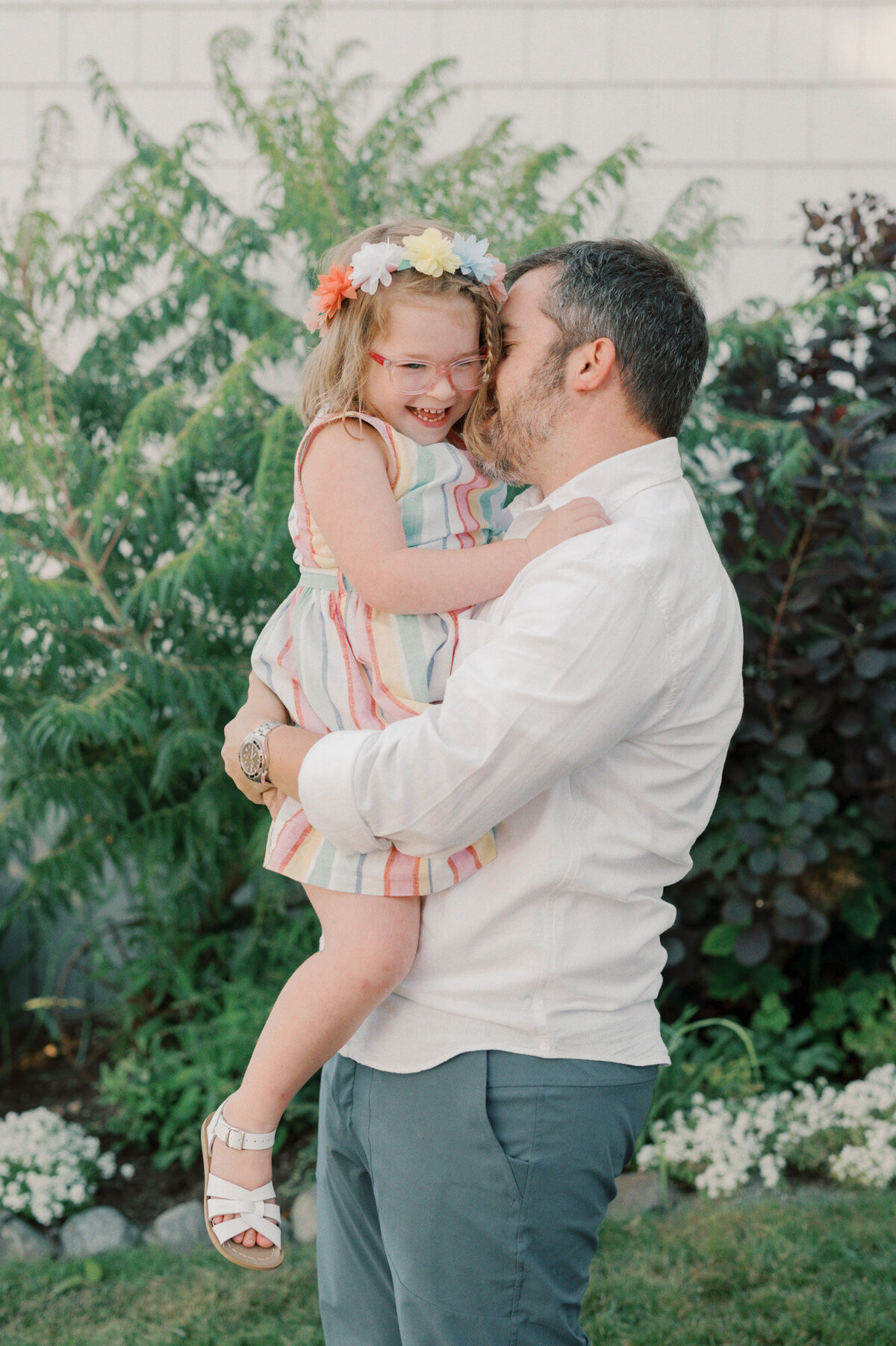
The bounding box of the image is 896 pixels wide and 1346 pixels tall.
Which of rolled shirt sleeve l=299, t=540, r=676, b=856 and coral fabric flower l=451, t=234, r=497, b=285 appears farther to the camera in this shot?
coral fabric flower l=451, t=234, r=497, b=285

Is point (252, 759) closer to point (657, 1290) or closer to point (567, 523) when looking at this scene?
point (567, 523)

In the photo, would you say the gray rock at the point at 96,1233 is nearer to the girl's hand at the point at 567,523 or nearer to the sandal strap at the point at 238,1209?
the sandal strap at the point at 238,1209

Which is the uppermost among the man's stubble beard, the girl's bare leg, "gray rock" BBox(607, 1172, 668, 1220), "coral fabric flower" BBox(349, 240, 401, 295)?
"coral fabric flower" BBox(349, 240, 401, 295)

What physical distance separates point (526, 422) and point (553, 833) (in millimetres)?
566

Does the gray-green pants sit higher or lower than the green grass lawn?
higher

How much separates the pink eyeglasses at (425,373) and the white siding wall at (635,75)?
257 cm

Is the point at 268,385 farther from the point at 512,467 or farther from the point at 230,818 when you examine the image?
the point at 512,467

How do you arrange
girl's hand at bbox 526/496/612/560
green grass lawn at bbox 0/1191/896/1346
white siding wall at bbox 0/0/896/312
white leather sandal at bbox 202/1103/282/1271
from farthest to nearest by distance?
white siding wall at bbox 0/0/896/312, green grass lawn at bbox 0/1191/896/1346, white leather sandal at bbox 202/1103/282/1271, girl's hand at bbox 526/496/612/560

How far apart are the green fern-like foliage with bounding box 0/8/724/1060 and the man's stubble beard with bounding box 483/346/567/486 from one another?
117cm

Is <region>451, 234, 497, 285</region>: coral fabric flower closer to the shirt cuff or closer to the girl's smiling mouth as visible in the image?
the girl's smiling mouth

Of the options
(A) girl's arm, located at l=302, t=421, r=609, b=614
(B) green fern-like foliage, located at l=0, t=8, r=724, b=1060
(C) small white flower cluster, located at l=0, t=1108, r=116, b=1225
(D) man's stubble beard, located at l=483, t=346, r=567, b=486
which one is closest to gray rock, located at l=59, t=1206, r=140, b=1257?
(C) small white flower cluster, located at l=0, t=1108, r=116, b=1225

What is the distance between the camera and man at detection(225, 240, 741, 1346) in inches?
49.0

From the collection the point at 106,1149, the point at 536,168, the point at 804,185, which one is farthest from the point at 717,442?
the point at 106,1149

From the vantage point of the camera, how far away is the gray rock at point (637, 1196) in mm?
2829
